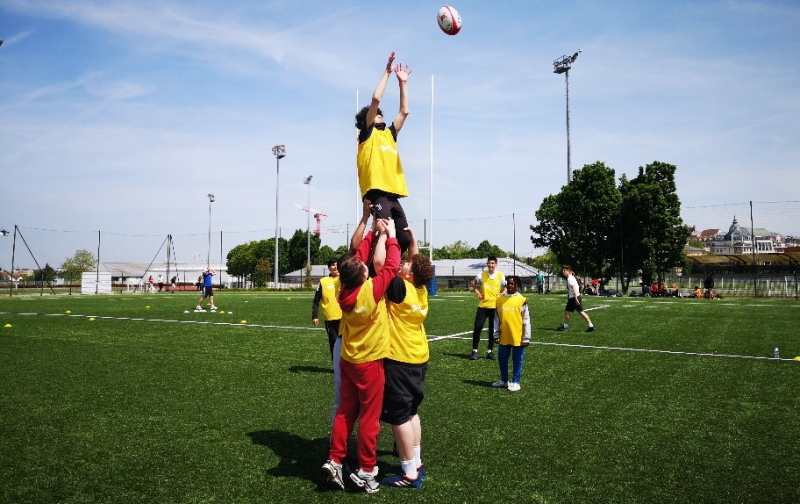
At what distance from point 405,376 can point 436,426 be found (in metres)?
1.88

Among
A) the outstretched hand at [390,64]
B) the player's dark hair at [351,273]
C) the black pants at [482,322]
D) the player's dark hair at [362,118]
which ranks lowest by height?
the black pants at [482,322]

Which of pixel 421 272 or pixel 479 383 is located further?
pixel 479 383

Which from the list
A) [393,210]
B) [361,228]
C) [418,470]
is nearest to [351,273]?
[361,228]

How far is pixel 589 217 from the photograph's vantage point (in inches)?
1933

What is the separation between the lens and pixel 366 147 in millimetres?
5551

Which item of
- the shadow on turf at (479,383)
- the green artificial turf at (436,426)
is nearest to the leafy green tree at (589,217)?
the green artificial turf at (436,426)

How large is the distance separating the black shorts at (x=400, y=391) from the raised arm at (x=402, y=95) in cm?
265

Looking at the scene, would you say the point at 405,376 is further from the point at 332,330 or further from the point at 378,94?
the point at 332,330

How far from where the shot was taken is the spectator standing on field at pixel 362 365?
430 centimetres

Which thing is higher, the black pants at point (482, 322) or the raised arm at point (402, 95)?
the raised arm at point (402, 95)

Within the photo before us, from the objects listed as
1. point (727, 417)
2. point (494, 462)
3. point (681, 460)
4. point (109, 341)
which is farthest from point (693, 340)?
point (109, 341)

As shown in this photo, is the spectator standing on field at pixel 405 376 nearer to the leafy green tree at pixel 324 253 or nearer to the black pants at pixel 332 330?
the black pants at pixel 332 330

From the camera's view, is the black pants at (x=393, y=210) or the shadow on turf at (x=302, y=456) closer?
the shadow on turf at (x=302, y=456)

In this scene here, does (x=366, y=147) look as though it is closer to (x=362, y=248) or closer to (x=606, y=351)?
(x=362, y=248)
